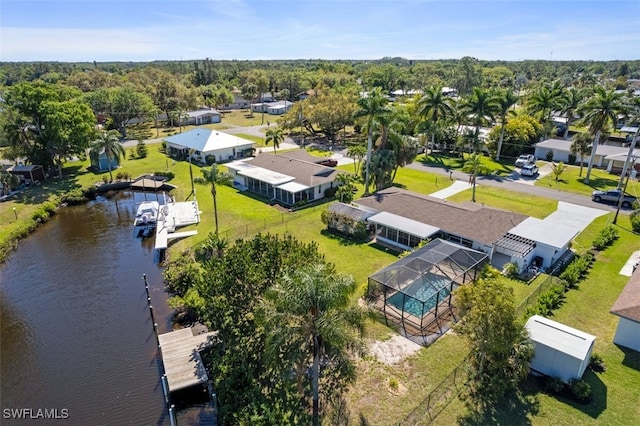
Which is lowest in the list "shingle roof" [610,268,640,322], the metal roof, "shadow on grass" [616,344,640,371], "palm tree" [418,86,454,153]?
"shadow on grass" [616,344,640,371]

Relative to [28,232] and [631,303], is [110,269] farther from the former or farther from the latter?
[631,303]

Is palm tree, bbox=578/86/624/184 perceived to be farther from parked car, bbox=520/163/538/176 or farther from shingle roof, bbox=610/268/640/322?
shingle roof, bbox=610/268/640/322

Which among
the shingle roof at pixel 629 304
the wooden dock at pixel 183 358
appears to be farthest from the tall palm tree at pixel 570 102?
the wooden dock at pixel 183 358

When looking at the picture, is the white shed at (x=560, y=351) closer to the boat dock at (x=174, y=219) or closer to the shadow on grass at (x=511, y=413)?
the shadow on grass at (x=511, y=413)

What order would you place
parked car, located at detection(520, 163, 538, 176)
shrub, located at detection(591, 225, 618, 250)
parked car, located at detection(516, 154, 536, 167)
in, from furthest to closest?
parked car, located at detection(516, 154, 536, 167), parked car, located at detection(520, 163, 538, 176), shrub, located at detection(591, 225, 618, 250)

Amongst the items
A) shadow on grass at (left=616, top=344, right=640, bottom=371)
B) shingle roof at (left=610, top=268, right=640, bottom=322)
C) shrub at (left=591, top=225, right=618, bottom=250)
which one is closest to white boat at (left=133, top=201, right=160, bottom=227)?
shingle roof at (left=610, top=268, right=640, bottom=322)

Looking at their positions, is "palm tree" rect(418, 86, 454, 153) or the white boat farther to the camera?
"palm tree" rect(418, 86, 454, 153)

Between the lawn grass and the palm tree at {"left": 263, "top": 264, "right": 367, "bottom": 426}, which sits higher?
the palm tree at {"left": 263, "top": 264, "right": 367, "bottom": 426}
